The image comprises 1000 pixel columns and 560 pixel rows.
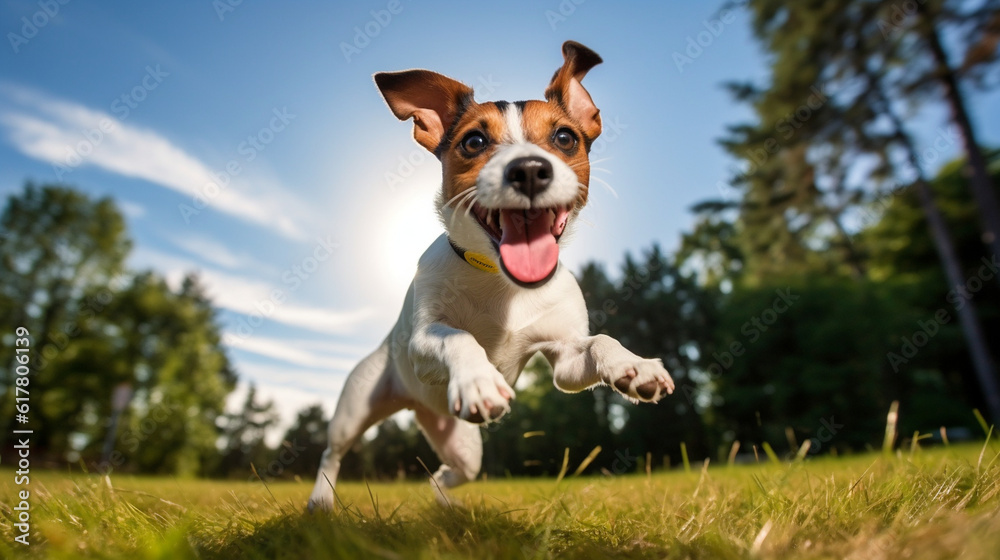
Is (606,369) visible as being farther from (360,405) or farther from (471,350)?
(360,405)

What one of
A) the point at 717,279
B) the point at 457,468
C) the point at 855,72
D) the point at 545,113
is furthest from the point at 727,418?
the point at 545,113

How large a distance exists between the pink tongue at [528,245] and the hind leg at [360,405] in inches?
65.7

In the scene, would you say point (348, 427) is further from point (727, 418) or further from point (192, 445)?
point (192, 445)

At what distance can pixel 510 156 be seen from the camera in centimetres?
218

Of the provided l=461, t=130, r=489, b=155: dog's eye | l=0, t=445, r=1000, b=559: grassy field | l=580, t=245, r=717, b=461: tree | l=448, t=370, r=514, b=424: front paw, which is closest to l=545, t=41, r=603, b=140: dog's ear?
l=461, t=130, r=489, b=155: dog's eye

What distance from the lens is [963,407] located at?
2020cm

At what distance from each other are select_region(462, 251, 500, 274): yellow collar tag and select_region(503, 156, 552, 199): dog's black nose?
525mm

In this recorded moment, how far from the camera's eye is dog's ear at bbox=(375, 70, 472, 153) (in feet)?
8.55

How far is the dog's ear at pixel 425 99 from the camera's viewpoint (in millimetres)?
2605

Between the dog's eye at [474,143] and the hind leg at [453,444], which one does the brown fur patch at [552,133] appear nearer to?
the dog's eye at [474,143]

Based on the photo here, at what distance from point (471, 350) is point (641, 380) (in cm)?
66

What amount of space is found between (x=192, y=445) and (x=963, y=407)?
29.3m

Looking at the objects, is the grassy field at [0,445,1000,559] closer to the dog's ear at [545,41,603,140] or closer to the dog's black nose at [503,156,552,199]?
the dog's black nose at [503,156,552,199]

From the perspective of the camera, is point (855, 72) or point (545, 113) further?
point (855, 72)
